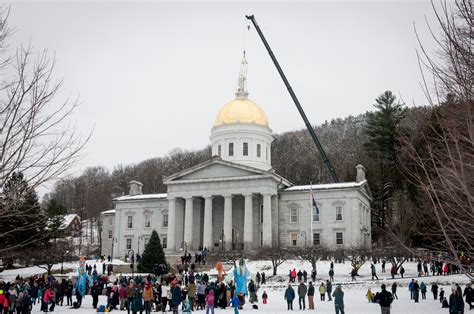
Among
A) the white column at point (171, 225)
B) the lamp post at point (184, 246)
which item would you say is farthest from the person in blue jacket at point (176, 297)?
the white column at point (171, 225)

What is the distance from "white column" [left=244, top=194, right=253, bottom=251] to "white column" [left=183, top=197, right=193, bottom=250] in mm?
6937

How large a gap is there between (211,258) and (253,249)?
4.88m

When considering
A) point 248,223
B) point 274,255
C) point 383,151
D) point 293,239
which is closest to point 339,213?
point 293,239

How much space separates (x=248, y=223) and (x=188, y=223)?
7583 millimetres

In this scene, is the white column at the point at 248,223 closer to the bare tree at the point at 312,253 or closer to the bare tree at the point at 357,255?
the bare tree at the point at 312,253

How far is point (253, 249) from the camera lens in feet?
191

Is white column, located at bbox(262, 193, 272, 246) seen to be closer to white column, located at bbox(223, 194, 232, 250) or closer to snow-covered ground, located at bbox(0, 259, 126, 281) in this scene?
white column, located at bbox(223, 194, 232, 250)

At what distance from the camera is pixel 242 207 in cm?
6688

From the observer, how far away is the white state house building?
203ft

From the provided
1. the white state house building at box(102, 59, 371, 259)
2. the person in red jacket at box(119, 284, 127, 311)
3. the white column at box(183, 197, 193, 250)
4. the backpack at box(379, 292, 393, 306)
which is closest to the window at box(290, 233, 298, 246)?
the white state house building at box(102, 59, 371, 259)

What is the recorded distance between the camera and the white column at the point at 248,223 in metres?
60.1

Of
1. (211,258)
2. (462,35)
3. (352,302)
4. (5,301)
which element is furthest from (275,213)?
(462,35)

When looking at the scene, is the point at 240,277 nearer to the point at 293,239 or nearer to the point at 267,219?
the point at 267,219

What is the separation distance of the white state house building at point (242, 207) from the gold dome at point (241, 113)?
14cm
